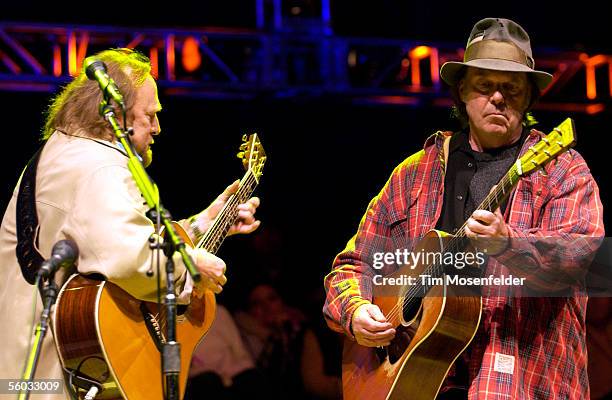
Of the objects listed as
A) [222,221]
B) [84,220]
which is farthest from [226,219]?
[84,220]

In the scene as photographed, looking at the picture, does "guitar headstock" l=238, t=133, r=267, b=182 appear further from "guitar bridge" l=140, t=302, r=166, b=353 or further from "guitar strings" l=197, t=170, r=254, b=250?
"guitar bridge" l=140, t=302, r=166, b=353

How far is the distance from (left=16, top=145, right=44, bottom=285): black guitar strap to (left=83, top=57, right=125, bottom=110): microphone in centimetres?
50

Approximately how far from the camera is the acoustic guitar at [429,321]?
374 centimetres

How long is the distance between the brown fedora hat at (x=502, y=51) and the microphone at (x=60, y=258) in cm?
173

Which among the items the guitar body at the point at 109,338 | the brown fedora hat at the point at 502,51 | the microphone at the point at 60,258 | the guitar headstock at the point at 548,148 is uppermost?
the brown fedora hat at the point at 502,51

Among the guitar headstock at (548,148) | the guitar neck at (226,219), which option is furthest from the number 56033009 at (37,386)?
the guitar headstock at (548,148)

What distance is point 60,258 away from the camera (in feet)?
11.6

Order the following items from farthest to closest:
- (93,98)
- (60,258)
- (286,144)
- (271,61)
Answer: (286,144) → (271,61) → (93,98) → (60,258)

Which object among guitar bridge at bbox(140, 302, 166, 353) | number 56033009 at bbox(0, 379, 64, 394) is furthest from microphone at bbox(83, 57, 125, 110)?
number 56033009 at bbox(0, 379, 64, 394)

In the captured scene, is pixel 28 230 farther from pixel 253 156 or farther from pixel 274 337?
pixel 274 337

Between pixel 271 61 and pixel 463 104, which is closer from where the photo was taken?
pixel 463 104

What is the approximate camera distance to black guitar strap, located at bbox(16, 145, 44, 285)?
3.74m

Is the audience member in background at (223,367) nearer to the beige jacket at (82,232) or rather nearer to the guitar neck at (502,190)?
the beige jacket at (82,232)

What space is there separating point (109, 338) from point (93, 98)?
3.19ft
